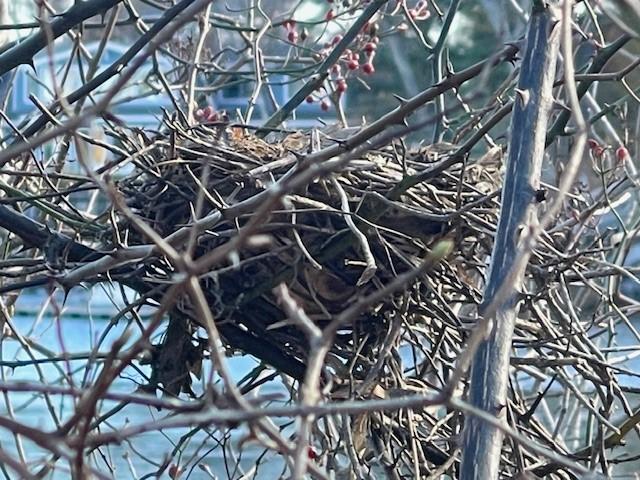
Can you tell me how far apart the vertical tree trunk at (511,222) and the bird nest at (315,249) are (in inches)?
12.1

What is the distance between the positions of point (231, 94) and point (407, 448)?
352 centimetres

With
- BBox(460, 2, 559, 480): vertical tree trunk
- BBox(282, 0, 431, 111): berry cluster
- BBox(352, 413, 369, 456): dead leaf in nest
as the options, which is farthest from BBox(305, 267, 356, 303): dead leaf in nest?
BBox(282, 0, 431, 111): berry cluster

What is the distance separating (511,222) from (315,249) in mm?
471

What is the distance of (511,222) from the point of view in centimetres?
121

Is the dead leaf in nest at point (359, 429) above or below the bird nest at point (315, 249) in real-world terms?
below

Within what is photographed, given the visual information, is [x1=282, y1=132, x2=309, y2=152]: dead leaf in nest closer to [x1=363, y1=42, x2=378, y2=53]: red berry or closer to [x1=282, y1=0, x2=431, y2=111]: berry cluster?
[x1=282, y1=0, x2=431, y2=111]: berry cluster

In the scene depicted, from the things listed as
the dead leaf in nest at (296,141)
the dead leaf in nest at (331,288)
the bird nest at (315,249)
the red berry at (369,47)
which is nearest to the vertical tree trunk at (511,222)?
the bird nest at (315,249)

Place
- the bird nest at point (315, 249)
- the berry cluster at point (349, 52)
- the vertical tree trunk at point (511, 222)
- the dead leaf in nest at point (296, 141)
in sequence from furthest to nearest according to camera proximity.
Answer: the berry cluster at point (349, 52) → the dead leaf in nest at point (296, 141) → the bird nest at point (315, 249) → the vertical tree trunk at point (511, 222)

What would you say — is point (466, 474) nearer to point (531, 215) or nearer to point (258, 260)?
point (531, 215)

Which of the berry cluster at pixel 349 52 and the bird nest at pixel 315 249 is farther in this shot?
the berry cluster at pixel 349 52

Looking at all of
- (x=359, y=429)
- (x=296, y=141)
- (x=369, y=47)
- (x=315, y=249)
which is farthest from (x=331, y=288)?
(x=369, y=47)

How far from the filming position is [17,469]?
646mm

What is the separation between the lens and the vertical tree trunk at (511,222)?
3.78ft

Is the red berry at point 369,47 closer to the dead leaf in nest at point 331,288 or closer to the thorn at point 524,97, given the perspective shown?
the dead leaf in nest at point 331,288
